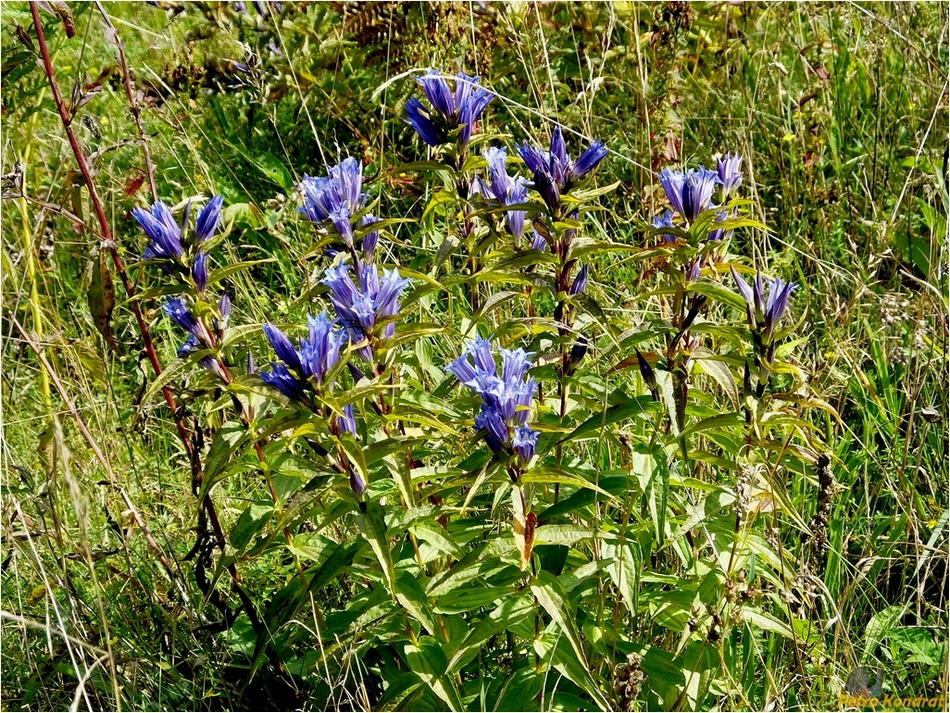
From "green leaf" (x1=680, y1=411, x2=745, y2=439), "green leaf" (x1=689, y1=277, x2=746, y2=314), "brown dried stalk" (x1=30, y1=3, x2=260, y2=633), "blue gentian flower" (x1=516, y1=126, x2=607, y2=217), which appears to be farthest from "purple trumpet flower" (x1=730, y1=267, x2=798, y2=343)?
"brown dried stalk" (x1=30, y1=3, x2=260, y2=633)

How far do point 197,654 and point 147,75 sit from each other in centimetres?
275

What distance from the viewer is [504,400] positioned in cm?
160

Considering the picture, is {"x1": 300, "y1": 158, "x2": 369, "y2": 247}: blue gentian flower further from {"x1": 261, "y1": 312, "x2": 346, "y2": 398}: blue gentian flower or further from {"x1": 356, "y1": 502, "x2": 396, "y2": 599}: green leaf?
{"x1": 356, "y1": 502, "x2": 396, "y2": 599}: green leaf

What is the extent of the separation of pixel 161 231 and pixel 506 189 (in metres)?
Answer: 0.65

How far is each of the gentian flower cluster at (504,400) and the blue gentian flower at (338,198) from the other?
14.8 inches

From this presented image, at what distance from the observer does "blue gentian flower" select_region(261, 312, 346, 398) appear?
1.60m

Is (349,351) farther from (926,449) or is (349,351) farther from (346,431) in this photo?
(926,449)

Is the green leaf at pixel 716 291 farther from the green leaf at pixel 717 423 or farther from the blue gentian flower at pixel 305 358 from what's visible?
the blue gentian flower at pixel 305 358

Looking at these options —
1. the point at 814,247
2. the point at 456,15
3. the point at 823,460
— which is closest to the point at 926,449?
the point at 814,247

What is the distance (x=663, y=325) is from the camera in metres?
1.79

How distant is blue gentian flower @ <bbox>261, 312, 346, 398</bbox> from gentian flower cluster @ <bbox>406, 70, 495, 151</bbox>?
20.0 inches

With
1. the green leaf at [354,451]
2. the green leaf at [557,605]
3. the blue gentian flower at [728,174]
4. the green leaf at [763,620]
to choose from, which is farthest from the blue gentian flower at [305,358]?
the green leaf at [763,620]

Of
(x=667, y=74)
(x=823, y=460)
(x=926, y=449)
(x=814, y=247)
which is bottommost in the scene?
(x=926, y=449)

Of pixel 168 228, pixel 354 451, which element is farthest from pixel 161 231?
pixel 354 451
